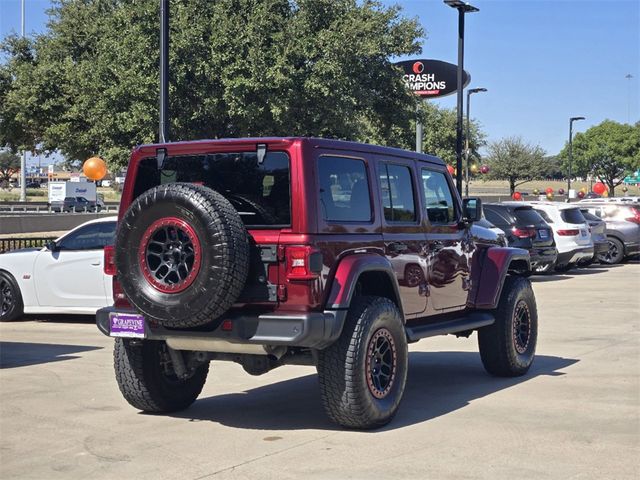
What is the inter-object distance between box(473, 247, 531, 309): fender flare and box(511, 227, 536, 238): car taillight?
12031 mm

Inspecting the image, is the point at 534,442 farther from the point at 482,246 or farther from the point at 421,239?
the point at 482,246

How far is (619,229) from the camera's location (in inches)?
1120

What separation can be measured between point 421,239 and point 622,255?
851 inches

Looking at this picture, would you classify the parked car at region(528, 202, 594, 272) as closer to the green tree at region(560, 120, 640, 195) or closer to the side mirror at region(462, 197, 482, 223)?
the side mirror at region(462, 197, 482, 223)

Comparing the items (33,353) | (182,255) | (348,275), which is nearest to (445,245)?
(348,275)

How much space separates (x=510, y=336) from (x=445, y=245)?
137 centimetres

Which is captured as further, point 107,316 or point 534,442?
point 107,316

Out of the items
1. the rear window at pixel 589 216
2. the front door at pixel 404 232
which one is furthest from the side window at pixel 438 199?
the rear window at pixel 589 216

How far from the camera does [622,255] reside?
28.2m

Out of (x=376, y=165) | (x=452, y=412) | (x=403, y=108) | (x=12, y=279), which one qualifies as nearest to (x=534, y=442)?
(x=452, y=412)

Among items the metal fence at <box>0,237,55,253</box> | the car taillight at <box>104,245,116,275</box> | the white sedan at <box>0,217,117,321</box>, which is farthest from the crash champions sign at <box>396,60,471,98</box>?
the car taillight at <box>104,245,116,275</box>

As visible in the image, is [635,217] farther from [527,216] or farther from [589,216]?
[527,216]

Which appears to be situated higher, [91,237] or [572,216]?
[572,216]

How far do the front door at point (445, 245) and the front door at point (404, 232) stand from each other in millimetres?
206
